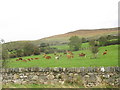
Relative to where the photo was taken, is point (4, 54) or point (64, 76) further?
point (4, 54)

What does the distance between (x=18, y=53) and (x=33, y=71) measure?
2878 centimetres

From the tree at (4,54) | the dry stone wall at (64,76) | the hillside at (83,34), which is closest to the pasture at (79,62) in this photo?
the tree at (4,54)

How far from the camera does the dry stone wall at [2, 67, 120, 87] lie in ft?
36.0

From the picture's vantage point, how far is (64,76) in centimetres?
1188

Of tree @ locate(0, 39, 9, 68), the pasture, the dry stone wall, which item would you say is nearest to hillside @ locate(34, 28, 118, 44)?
the pasture

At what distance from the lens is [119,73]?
426 inches

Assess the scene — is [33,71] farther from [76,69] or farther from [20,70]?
[76,69]

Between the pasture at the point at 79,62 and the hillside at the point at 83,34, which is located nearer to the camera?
the pasture at the point at 79,62

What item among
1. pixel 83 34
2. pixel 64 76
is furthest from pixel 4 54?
pixel 83 34

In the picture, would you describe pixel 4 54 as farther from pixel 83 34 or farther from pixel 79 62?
pixel 83 34

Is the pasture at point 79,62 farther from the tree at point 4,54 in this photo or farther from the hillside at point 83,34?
the hillside at point 83,34

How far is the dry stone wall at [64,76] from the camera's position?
36.0ft

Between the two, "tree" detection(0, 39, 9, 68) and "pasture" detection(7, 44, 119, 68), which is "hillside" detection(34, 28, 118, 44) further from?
"tree" detection(0, 39, 9, 68)

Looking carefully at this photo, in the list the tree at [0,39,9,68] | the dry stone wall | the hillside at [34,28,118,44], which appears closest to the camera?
the dry stone wall
